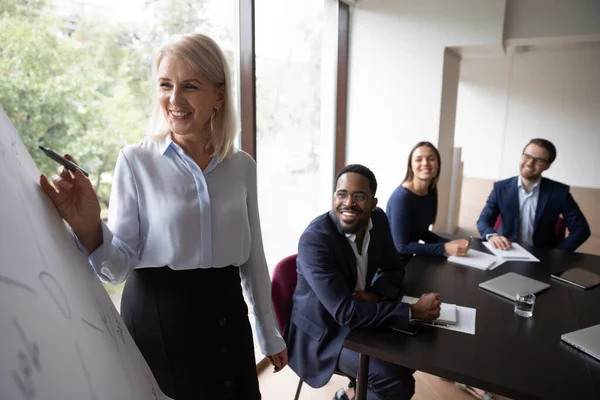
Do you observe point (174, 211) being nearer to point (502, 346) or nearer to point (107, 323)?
point (107, 323)

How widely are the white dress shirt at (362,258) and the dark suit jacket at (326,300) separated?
2 centimetres

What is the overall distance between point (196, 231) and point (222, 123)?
34 cm

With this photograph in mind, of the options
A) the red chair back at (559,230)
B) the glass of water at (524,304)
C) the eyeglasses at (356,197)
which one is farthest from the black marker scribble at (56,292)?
the red chair back at (559,230)

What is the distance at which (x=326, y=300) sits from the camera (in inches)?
65.1

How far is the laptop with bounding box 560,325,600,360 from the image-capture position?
54.0 inches

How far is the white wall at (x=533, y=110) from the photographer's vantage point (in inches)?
307

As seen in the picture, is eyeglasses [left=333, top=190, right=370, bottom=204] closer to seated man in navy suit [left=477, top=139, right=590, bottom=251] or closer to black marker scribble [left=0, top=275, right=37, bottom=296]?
seated man in navy suit [left=477, top=139, right=590, bottom=251]

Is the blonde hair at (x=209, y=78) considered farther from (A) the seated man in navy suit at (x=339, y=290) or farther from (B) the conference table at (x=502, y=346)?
(B) the conference table at (x=502, y=346)

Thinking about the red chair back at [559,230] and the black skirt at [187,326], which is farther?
the red chair back at [559,230]

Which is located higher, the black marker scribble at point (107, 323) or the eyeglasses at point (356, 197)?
the black marker scribble at point (107, 323)

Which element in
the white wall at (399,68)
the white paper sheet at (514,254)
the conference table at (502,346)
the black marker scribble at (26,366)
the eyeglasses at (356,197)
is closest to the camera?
the black marker scribble at (26,366)

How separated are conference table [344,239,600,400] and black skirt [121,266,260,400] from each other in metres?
0.50

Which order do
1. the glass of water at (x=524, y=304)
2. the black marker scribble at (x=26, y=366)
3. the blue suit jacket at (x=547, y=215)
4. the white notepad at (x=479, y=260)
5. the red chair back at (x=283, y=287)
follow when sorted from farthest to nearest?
1. the blue suit jacket at (x=547, y=215)
2. the white notepad at (x=479, y=260)
3. the red chair back at (x=283, y=287)
4. the glass of water at (x=524, y=304)
5. the black marker scribble at (x=26, y=366)

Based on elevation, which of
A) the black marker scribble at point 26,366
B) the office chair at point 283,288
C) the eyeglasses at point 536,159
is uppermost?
the black marker scribble at point 26,366
